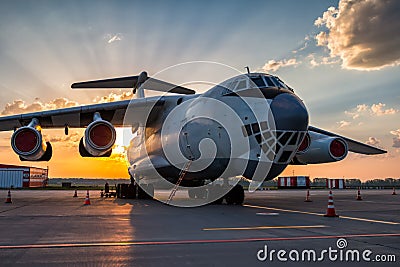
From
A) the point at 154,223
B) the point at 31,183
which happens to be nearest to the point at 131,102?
the point at 154,223

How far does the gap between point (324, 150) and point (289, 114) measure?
5474 mm

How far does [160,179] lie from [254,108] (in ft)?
25.3

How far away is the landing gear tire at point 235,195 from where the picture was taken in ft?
41.8

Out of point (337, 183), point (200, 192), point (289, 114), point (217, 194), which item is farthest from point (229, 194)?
point (337, 183)

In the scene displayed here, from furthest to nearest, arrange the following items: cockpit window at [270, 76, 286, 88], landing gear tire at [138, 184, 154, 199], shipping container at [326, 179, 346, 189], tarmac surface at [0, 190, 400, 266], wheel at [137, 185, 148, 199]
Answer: shipping container at [326, 179, 346, 189]
wheel at [137, 185, 148, 199]
landing gear tire at [138, 184, 154, 199]
cockpit window at [270, 76, 286, 88]
tarmac surface at [0, 190, 400, 266]

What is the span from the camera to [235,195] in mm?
12828

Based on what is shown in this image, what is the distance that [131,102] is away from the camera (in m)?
15.3

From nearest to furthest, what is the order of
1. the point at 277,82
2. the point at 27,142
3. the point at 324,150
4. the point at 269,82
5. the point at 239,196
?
1. the point at 269,82
2. the point at 277,82
3. the point at 239,196
4. the point at 27,142
5. the point at 324,150

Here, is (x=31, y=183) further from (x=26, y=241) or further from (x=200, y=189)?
(x=26, y=241)

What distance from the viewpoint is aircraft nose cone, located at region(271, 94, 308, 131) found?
31.3 feet

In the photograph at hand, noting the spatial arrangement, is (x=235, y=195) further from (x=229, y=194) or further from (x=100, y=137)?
(x=100, y=137)

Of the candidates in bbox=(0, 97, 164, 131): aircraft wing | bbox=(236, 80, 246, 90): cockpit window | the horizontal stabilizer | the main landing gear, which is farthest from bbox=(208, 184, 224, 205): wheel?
the horizontal stabilizer

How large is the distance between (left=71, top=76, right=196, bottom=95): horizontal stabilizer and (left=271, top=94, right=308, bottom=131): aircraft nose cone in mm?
8711

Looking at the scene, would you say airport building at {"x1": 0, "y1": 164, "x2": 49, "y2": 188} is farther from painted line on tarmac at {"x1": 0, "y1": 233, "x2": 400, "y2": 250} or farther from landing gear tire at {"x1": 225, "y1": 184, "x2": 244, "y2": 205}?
painted line on tarmac at {"x1": 0, "y1": 233, "x2": 400, "y2": 250}
